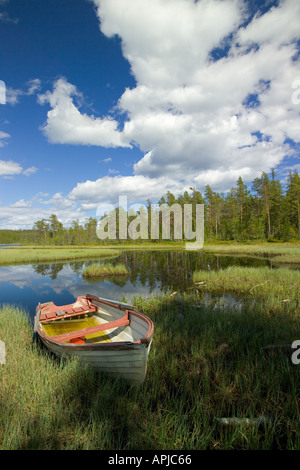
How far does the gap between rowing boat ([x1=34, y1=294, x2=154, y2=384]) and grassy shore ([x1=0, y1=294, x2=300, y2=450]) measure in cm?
30

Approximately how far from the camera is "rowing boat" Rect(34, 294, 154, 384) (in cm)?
434

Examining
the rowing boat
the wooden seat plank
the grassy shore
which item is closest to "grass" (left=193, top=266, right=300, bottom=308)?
the grassy shore

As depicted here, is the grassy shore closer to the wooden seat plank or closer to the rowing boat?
the rowing boat

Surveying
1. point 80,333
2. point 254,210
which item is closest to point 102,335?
point 80,333

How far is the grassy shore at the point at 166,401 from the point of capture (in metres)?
→ 3.15

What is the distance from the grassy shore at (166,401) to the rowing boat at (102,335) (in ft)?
1.00

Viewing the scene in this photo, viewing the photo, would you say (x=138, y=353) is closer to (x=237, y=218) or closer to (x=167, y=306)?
(x=167, y=306)

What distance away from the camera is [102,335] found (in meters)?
6.75

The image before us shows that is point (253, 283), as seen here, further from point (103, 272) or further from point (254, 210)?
point (254, 210)

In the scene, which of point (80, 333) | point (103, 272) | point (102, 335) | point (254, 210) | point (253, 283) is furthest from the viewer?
point (254, 210)

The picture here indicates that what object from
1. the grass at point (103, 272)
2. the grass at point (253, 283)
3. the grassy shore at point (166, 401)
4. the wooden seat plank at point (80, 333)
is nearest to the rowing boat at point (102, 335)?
the wooden seat plank at point (80, 333)

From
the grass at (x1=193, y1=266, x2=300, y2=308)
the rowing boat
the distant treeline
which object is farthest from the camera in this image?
the distant treeline

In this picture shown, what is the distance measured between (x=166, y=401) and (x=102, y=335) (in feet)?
10.7

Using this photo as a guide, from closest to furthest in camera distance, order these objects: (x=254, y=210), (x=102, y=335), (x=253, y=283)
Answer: (x=102, y=335), (x=253, y=283), (x=254, y=210)
